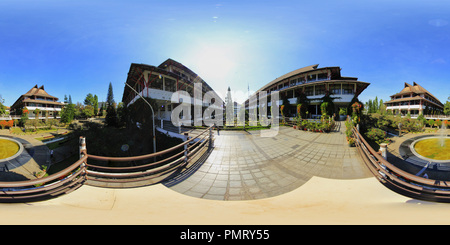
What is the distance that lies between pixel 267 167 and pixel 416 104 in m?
4.82

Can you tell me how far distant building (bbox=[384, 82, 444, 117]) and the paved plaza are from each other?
211 cm

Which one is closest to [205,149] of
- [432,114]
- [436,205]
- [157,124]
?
[157,124]

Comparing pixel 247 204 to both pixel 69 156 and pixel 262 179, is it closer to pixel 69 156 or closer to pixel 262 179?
pixel 262 179

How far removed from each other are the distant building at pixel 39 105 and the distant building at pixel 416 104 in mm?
9557

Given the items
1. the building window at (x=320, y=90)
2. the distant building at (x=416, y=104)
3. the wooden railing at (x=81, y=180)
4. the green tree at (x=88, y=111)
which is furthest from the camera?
the building window at (x=320, y=90)

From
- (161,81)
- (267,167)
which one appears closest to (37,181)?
(267,167)

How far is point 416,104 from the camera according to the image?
3.47 metres

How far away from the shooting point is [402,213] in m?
1.44

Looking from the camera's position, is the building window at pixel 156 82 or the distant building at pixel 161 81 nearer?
the distant building at pixel 161 81

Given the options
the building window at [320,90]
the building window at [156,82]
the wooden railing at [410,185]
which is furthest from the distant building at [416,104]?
the building window at [156,82]

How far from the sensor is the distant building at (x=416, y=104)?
319cm

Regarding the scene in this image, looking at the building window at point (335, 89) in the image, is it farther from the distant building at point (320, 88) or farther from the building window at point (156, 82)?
the building window at point (156, 82)

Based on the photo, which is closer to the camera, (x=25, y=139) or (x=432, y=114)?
(x=432, y=114)

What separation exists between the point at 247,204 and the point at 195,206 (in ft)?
2.09
